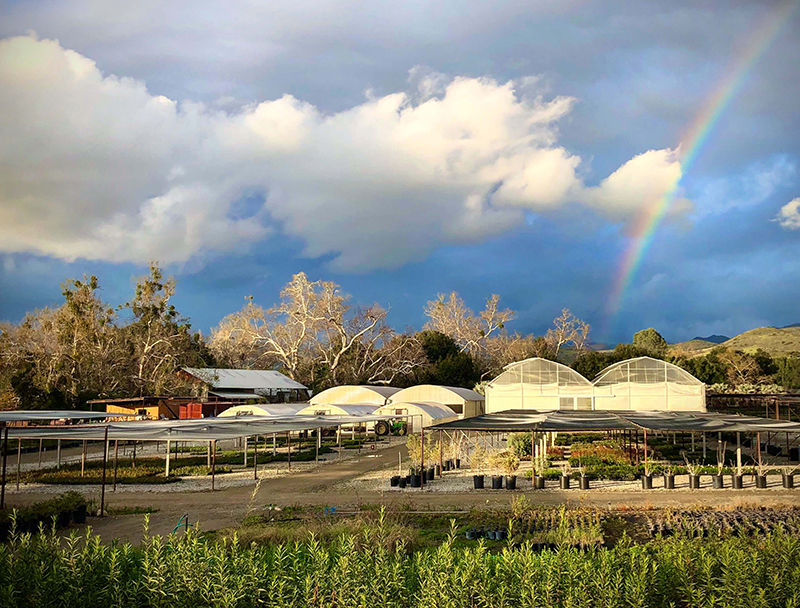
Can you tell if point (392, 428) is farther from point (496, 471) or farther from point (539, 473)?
point (539, 473)

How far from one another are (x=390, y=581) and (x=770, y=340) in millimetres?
115681

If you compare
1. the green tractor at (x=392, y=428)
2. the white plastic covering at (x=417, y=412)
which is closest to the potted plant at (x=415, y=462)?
the white plastic covering at (x=417, y=412)

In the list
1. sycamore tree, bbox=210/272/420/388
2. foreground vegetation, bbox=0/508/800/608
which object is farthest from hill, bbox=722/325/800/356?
foreground vegetation, bbox=0/508/800/608

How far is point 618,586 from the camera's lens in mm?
6324

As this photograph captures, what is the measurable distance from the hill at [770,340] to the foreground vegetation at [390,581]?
102262 mm

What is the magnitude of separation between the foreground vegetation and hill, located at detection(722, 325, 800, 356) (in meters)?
102

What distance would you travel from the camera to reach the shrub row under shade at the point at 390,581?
6266 millimetres

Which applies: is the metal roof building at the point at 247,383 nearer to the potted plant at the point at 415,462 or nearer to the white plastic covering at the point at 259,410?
the white plastic covering at the point at 259,410

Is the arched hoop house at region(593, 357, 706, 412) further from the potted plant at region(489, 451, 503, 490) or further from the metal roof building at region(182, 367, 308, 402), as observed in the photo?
the metal roof building at region(182, 367, 308, 402)

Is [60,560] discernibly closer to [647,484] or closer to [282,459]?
[647,484]

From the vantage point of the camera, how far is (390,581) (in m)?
6.50

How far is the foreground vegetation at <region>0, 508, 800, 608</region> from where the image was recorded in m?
6.27

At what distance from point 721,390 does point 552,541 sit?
4938cm

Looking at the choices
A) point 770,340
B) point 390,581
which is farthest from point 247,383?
point 770,340
